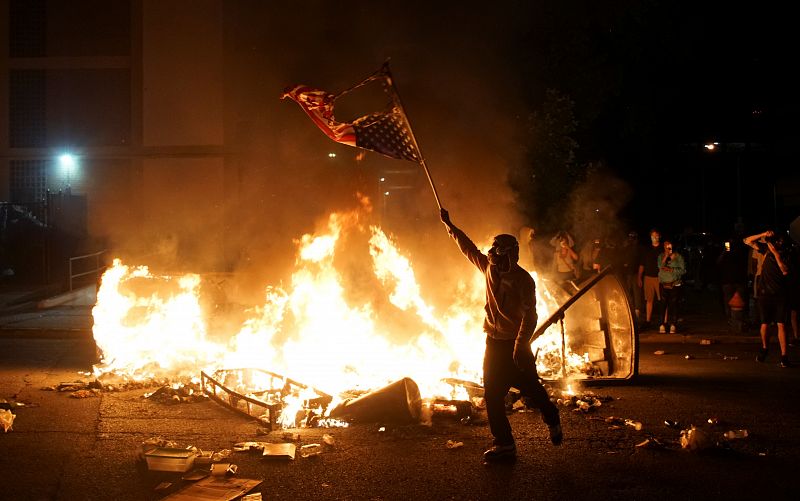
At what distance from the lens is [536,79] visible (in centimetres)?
1360

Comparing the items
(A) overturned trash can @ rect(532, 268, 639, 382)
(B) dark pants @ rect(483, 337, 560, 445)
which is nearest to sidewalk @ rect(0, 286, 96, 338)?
(A) overturned trash can @ rect(532, 268, 639, 382)

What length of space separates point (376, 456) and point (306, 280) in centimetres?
374

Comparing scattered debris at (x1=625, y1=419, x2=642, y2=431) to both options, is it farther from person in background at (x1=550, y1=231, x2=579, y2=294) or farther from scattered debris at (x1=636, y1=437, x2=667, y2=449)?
person in background at (x1=550, y1=231, x2=579, y2=294)

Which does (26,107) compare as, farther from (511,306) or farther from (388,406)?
(511,306)

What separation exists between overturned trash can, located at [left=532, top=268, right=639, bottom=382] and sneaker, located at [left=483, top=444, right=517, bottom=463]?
2044 mm

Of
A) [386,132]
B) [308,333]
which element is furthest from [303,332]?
[386,132]

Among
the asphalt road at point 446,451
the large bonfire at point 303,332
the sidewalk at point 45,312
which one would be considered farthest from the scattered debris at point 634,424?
the sidewalk at point 45,312

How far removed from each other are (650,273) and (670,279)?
651 mm

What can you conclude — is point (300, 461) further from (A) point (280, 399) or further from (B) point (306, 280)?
(B) point (306, 280)

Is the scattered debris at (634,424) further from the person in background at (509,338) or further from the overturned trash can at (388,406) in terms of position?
the overturned trash can at (388,406)

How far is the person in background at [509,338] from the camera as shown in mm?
5184

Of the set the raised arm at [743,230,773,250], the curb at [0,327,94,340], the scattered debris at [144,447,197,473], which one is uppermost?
the raised arm at [743,230,773,250]

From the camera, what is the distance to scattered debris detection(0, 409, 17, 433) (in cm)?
577

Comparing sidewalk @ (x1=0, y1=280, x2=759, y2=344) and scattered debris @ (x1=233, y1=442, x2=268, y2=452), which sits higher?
sidewalk @ (x1=0, y1=280, x2=759, y2=344)
